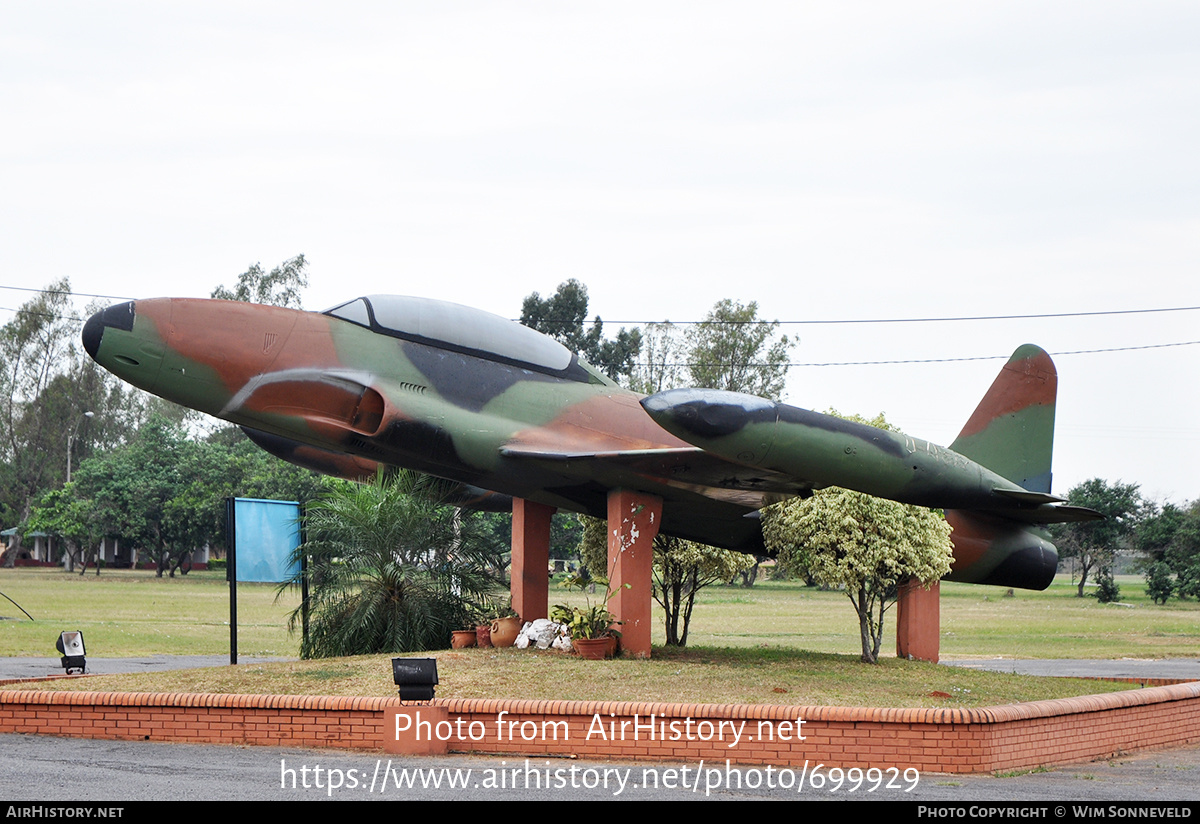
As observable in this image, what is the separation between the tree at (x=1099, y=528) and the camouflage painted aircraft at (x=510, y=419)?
173 feet

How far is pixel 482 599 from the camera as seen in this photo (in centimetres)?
1727

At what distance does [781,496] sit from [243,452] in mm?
54636

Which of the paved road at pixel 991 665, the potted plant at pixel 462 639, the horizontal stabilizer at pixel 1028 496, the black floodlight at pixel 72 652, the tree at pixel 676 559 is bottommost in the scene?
the paved road at pixel 991 665

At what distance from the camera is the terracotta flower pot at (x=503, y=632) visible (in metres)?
15.9

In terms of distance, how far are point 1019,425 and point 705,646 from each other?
6.76 metres

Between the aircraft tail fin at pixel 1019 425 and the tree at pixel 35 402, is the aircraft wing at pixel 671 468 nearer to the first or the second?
the aircraft tail fin at pixel 1019 425

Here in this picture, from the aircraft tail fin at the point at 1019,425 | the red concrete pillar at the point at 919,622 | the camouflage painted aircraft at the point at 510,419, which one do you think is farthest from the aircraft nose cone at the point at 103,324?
the aircraft tail fin at the point at 1019,425

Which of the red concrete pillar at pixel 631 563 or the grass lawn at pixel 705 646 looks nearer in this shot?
the grass lawn at pixel 705 646

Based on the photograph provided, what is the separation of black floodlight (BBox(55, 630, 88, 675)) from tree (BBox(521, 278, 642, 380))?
4303cm

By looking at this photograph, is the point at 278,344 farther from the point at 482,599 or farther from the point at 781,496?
the point at 781,496

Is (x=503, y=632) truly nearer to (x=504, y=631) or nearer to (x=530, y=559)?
(x=504, y=631)

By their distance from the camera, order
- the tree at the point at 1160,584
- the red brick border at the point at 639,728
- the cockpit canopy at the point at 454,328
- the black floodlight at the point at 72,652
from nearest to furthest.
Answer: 1. the red brick border at the point at 639,728
2. the cockpit canopy at the point at 454,328
3. the black floodlight at the point at 72,652
4. the tree at the point at 1160,584

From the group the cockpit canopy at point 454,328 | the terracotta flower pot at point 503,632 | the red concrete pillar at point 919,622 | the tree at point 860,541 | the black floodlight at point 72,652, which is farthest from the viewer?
the red concrete pillar at point 919,622

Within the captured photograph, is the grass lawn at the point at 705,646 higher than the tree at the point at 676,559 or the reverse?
the reverse
